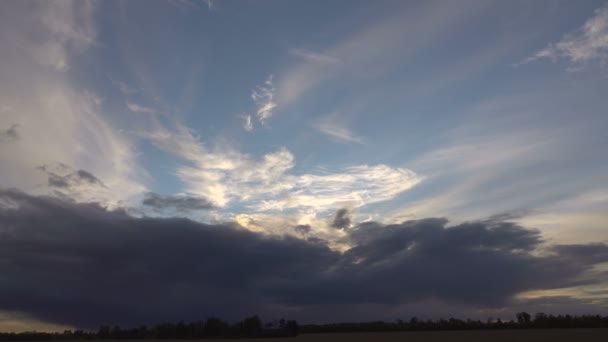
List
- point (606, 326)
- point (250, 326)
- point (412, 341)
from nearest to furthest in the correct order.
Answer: point (412, 341) → point (606, 326) → point (250, 326)

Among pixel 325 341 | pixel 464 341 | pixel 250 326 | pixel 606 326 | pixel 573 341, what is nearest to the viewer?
pixel 573 341

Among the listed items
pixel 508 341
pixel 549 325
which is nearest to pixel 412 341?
pixel 508 341

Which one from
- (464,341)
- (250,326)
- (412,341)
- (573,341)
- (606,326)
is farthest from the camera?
(250,326)

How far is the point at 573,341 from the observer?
4309 centimetres

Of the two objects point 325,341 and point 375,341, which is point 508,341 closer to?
point 375,341

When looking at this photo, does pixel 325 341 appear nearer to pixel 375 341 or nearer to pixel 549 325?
pixel 375 341

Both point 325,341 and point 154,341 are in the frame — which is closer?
point 325,341

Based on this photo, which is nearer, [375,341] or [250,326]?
[375,341]

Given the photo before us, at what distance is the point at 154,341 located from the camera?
237ft

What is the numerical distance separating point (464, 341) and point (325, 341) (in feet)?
76.3

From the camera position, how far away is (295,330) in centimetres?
7962

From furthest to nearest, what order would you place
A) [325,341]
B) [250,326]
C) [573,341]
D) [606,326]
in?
[250,326]
[606,326]
[325,341]
[573,341]

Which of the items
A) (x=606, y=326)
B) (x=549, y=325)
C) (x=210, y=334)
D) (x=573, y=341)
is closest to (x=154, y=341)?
(x=210, y=334)

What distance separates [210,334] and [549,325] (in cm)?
6083
